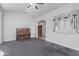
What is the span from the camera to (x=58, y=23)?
4875mm

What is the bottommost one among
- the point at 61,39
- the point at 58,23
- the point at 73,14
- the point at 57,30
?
the point at 61,39

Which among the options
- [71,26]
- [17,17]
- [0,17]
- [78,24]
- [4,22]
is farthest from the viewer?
[17,17]

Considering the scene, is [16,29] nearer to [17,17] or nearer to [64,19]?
[17,17]

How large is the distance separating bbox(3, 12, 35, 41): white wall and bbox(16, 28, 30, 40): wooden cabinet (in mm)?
297

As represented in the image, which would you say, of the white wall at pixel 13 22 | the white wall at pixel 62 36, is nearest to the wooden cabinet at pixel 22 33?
the white wall at pixel 13 22

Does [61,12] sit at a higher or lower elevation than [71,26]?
higher

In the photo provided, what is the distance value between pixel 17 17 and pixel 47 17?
210cm

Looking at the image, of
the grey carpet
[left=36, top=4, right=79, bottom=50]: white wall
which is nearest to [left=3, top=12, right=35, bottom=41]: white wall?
[left=36, top=4, right=79, bottom=50]: white wall

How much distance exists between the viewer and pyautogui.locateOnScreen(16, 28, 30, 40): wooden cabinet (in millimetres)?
6918

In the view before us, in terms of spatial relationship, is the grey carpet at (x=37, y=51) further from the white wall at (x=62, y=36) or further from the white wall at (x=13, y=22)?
the white wall at (x=13, y=22)

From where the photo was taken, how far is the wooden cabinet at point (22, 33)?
6.92 meters

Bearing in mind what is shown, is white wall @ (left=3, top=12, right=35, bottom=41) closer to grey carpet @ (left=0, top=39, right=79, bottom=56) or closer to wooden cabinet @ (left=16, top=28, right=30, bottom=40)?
wooden cabinet @ (left=16, top=28, right=30, bottom=40)

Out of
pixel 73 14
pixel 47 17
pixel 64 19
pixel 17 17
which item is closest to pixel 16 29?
pixel 17 17

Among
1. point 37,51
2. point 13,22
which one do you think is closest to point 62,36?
point 37,51
